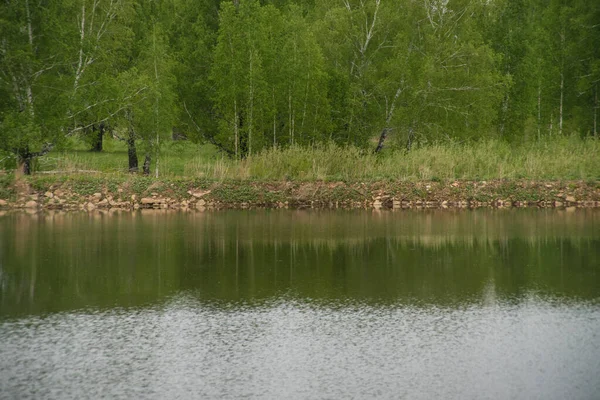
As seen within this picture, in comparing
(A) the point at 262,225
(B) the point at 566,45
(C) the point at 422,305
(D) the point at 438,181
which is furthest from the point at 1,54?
(B) the point at 566,45

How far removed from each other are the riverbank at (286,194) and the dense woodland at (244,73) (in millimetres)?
2667

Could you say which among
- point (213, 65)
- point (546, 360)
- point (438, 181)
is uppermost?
point (213, 65)

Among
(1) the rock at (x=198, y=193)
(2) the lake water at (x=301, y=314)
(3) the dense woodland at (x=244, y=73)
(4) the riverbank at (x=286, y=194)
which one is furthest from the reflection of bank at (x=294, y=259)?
(3) the dense woodland at (x=244, y=73)

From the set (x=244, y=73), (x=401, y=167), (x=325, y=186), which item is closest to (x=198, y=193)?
(x=325, y=186)

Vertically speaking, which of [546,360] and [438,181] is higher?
[438,181]

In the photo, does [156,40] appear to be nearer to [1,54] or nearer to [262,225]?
[1,54]

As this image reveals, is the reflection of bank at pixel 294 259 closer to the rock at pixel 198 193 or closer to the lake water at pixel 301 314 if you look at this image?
the lake water at pixel 301 314

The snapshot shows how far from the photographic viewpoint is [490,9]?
152ft

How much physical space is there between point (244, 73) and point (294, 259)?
18759 mm

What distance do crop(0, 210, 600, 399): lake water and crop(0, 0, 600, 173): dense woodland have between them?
39.0ft

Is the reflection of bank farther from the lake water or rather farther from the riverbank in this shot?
the riverbank

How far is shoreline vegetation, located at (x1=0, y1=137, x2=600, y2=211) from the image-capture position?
26469mm

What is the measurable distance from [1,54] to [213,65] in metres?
8.79

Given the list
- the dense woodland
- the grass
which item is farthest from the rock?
the dense woodland
